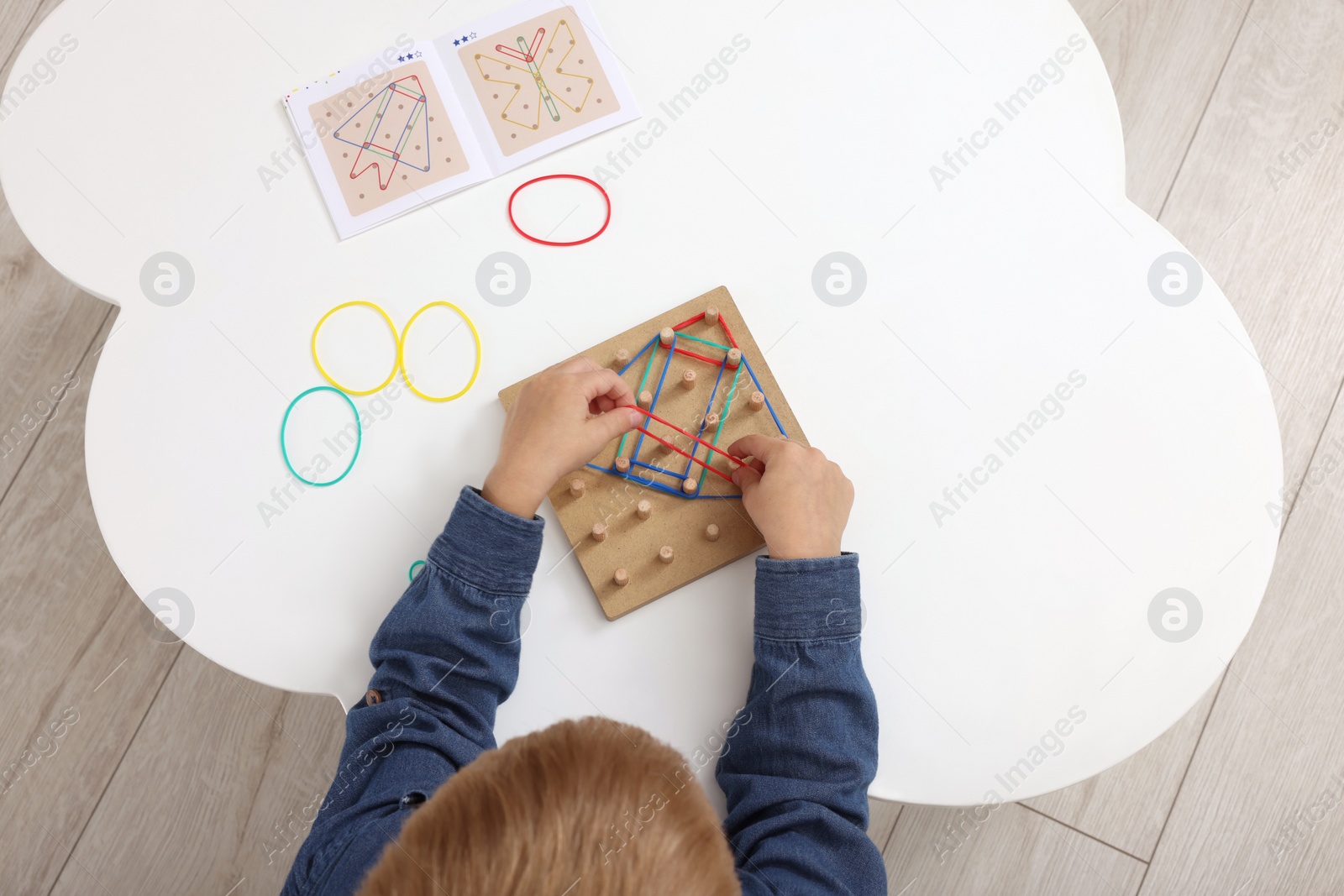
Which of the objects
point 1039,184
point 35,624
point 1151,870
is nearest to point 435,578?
point 1039,184

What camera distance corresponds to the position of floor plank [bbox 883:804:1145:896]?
4.59 feet

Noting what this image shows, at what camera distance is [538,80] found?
96 cm

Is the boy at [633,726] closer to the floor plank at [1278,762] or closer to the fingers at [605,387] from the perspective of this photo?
the fingers at [605,387]

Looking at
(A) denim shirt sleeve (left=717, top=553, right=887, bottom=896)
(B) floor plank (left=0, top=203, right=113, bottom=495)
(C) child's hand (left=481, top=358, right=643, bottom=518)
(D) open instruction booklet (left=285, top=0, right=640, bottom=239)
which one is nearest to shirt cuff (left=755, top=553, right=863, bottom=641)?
(A) denim shirt sleeve (left=717, top=553, right=887, bottom=896)

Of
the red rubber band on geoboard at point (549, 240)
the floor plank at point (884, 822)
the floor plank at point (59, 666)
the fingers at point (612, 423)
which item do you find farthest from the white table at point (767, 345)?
the floor plank at point (59, 666)

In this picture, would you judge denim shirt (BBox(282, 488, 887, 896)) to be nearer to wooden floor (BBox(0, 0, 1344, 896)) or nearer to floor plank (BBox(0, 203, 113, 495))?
wooden floor (BBox(0, 0, 1344, 896))

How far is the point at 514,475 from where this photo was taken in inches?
32.7

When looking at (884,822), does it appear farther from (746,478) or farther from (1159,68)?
(1159,68)

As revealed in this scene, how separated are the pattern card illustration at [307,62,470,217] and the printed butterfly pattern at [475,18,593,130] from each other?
7cm

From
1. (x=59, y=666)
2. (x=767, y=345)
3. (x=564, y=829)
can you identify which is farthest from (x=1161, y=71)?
(x=59, y=666)

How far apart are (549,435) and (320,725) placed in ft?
2.92

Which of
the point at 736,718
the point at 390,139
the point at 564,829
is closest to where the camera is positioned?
→ the point at 564,829

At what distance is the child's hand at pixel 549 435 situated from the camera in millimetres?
826

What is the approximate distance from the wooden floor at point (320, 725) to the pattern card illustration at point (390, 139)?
2.88 feet
